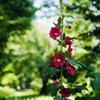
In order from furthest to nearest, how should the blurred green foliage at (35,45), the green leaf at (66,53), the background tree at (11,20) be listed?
the background tree at (11,20)
the blurred green foliage at (35,45)
the green leaf at (66,53)

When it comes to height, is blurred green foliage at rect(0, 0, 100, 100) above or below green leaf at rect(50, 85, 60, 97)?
above

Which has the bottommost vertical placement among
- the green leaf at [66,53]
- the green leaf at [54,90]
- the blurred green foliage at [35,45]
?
the green leaf at [54,90]

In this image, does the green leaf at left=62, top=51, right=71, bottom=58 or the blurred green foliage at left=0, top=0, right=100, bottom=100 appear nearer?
the green leaf at left=62, top=51, right=71, bottom=58

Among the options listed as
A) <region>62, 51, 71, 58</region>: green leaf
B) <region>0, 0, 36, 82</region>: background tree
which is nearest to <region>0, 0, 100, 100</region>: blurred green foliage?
<region>0, 0, 36, 82</region>: background tree

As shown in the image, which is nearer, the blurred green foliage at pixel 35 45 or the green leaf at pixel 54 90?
the green leaf at pixel 54 90

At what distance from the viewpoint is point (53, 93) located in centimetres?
394

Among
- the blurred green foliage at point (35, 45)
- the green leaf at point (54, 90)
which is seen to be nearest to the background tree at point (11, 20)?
the blurred green foliage at point (35, 45)

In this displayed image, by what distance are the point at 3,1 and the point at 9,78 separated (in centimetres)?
609

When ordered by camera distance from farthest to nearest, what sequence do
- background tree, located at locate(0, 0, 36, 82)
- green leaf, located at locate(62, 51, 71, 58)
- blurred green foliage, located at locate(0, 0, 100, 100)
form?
background tree, located at locate(0, 0, 36, 82) → blurred green foliage, located at locate(0, 0, 100, 100) → green leaf, located at locate(62, 51, 71, 58)

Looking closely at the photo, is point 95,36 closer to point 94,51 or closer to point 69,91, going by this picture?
point 94,51

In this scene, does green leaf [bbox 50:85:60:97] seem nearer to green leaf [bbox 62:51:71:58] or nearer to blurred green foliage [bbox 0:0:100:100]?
green leaf [bbox 62:51:71:58]

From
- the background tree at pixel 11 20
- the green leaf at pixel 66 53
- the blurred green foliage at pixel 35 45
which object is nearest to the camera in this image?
the green leaf at pixel 66 53

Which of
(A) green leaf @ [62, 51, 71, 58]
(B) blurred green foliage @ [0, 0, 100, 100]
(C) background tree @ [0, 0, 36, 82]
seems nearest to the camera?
(A) green leaf @ [62, 51, 71, 58]

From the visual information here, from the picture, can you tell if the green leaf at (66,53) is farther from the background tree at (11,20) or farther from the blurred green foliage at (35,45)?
the background tree at (11,20)
